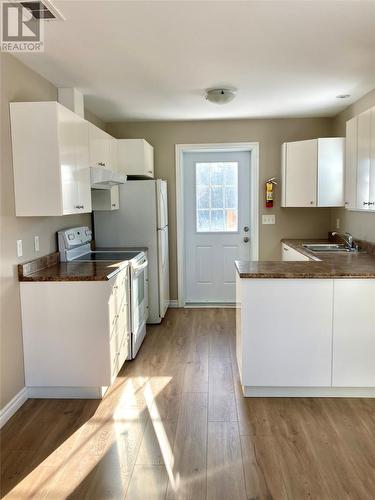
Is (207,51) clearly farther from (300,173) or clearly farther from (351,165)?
(300,173)

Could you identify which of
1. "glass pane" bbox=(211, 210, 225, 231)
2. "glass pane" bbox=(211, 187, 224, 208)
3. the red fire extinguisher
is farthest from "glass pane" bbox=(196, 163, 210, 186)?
the red fire extinguisher

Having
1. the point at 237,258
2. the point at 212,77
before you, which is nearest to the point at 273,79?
the point at 212,77

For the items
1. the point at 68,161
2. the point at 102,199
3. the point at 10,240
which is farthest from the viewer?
the point at 102,199

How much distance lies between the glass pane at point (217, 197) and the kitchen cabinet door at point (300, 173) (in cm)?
84

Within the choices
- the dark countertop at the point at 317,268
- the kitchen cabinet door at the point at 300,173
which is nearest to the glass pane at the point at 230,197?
the kitchen cabinet door at the point at 300,173

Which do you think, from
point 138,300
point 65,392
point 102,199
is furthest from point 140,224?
point 65,392

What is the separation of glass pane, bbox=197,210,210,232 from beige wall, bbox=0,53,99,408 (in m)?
2.69

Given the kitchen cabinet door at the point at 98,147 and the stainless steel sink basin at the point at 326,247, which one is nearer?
the kitchen cabinet door at the point at 98,147

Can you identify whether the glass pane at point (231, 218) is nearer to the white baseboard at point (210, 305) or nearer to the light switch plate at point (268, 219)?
the light switch plate at point (268, 219)

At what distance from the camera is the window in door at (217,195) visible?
5.36m

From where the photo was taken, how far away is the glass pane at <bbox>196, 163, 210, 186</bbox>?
5.36 metres

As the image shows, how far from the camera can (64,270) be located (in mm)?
3125

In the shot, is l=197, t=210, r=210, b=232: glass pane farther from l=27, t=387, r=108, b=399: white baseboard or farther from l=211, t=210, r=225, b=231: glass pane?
l=27, t=387, r=108, b=399: white baseboard

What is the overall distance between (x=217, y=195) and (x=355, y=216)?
1763 mm
